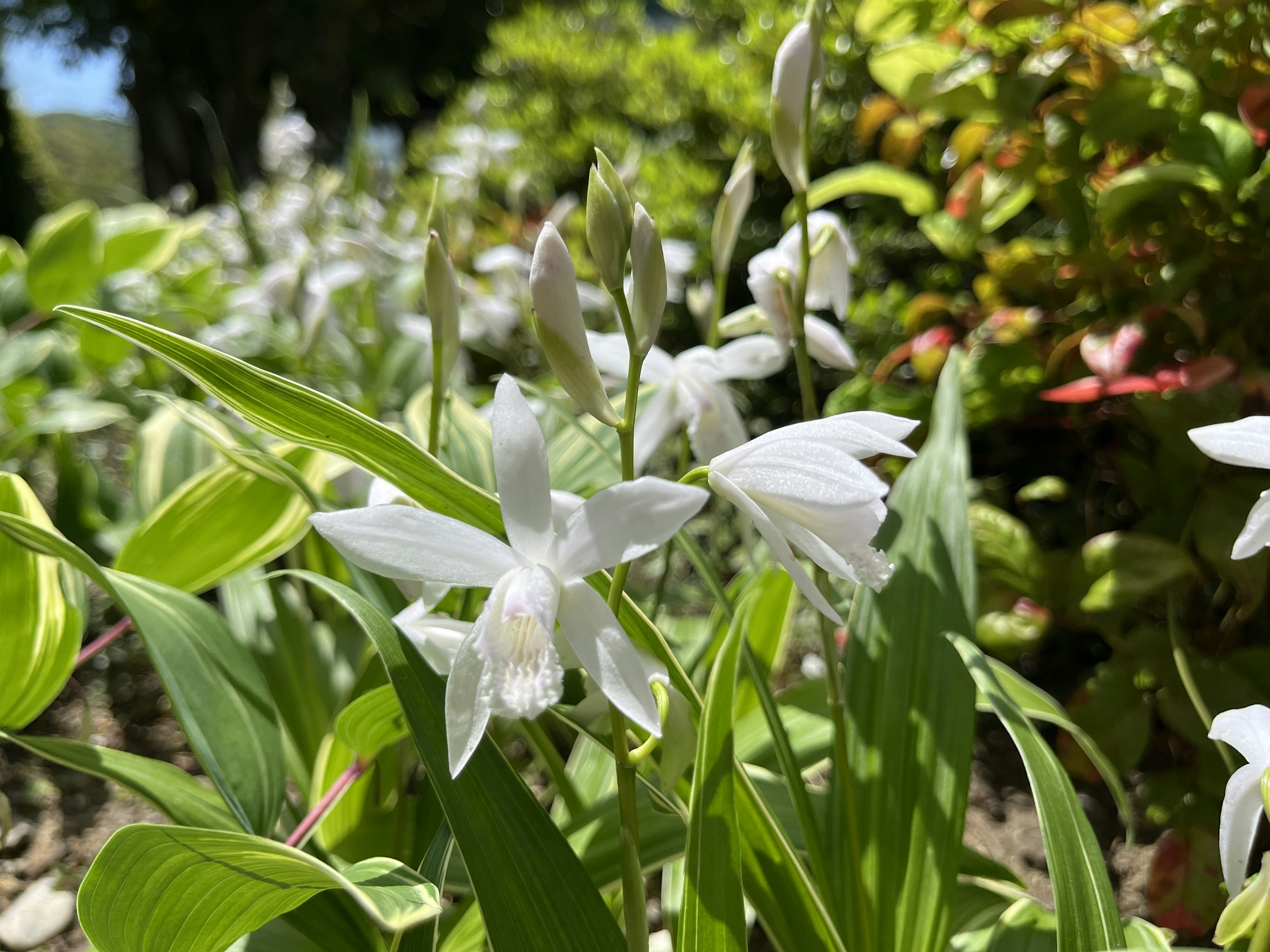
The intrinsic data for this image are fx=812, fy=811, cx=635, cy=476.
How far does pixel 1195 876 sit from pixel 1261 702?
256mm

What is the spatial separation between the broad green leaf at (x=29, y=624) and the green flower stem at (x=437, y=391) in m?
0.40

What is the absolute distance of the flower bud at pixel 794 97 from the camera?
0.81 m

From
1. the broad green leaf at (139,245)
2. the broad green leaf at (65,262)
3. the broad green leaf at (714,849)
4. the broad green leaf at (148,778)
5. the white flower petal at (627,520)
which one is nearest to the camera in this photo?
the white flower petal at (627,520)

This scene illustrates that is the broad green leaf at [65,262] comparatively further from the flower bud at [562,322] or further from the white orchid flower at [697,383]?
the flower bud at [562,322]

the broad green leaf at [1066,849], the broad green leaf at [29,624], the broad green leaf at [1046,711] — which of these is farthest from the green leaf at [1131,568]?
the broad green leaf at [29,624]

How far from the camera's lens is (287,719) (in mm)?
1291

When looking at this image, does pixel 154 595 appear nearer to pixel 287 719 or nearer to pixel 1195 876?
pixel 287 719

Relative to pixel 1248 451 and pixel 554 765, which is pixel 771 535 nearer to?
pixel 1248 451

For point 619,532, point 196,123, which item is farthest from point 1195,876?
point 196,123

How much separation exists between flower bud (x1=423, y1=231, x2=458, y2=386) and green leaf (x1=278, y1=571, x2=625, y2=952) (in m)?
0.27

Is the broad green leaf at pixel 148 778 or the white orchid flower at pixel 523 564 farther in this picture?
the broad green leaf at pixel 148 778

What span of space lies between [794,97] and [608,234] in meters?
0.35

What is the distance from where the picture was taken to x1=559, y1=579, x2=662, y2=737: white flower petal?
0.54m

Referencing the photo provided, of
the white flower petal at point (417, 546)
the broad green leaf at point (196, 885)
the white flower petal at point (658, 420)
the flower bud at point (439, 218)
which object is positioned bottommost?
the broad green leaf at point (196, 885)
